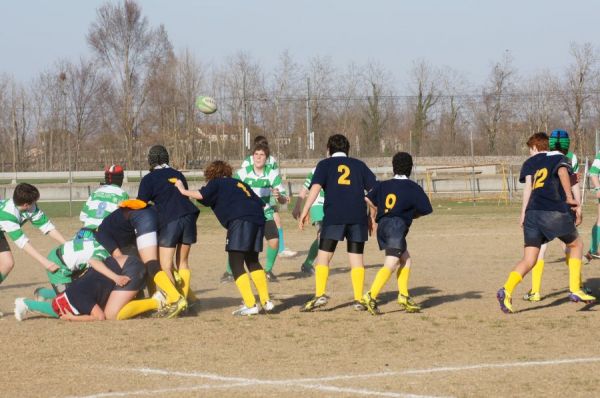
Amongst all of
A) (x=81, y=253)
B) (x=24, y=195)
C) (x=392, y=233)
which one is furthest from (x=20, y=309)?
(x=392, y=233)

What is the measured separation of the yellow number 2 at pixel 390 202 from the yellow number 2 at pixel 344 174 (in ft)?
1.47

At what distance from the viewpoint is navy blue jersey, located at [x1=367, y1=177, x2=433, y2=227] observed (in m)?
A: 10.1

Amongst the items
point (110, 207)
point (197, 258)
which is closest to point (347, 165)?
point (110, 207)

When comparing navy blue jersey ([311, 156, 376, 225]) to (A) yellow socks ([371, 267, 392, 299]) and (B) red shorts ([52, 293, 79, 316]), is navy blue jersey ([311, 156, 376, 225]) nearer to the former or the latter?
(A) yellow socks ([371, 267, 392, 299])

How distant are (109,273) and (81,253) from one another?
0.81 meters

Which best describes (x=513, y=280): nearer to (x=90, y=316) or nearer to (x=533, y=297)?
(x=533, y=297)

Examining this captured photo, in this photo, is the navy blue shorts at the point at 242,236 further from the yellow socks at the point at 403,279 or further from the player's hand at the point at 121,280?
the yellow socks at the point at 403,279

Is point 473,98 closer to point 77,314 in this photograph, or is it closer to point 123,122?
point 123,122

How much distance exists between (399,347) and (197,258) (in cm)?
872

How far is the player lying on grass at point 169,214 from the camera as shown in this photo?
1027 cm

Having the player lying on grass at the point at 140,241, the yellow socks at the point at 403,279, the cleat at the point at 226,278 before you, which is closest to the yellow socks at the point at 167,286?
the player lying on grass at the point at 140,241

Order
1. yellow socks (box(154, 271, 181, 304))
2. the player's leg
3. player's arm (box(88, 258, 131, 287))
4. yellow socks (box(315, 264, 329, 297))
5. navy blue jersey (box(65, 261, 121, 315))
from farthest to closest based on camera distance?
the player's leg
yellow socks (box(315, 264, 329, 297))
yellow socks (box(154, 271, 181, 304))
navy blue jersey (box(65, 261, 121, 315))
player's arm (box(88, 258, 131, 287))

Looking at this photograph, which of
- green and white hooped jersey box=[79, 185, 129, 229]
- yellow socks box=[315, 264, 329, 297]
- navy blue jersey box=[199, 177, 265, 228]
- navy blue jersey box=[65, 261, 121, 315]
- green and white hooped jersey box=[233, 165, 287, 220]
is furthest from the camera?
green and white hooped jersey box=[233, 165, 287, 220]

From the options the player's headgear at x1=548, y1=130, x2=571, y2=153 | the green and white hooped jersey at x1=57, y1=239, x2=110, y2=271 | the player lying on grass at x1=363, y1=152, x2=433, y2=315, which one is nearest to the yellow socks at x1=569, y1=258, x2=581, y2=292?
the player's headgear at x1=548, y1=130, x2=571, y2=153
